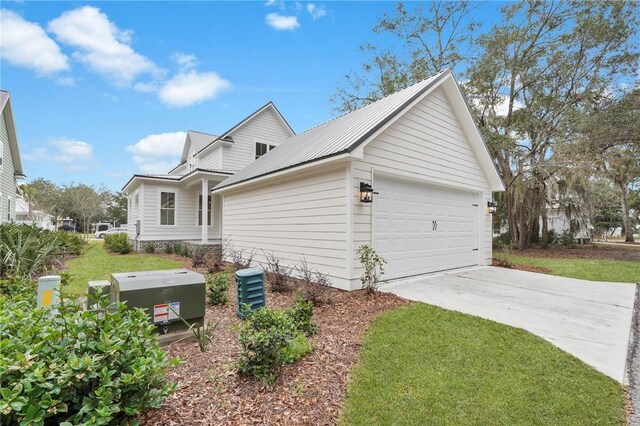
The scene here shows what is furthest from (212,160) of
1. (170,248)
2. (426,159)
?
(426,159)

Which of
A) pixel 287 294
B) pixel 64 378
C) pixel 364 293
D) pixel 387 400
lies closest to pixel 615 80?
pixel 364 293

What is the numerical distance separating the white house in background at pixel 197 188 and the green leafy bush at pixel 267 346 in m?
10.5

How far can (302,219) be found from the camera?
7469 millimetres

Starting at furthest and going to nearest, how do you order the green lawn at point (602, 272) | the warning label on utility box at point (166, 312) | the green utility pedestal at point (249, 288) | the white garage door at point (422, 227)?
1. the green lawn at point (602, 272)
2. the white garage door at point (422, 227)
3. the green utility pedestal at point (249, 288)
4. the warning label on utility box at point (166, 312)

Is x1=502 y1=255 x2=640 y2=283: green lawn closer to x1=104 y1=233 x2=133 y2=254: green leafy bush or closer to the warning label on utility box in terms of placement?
the warning label on utility box

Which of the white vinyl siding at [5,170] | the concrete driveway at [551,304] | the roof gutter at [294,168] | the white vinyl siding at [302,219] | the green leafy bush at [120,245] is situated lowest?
the concrete driveway at [551,304]

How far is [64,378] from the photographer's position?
1841 millimetres

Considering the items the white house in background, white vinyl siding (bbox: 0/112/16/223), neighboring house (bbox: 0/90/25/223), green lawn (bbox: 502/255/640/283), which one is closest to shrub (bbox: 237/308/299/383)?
green lawn (bbox: 502/255/640/283)

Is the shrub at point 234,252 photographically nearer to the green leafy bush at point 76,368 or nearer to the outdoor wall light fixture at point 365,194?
the outdoor wall light fixture at point 365,194

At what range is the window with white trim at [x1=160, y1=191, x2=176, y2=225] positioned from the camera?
50.4 ft

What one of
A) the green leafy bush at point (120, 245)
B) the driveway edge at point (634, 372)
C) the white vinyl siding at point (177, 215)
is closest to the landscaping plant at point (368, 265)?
the driveway edge at point (634, 372)

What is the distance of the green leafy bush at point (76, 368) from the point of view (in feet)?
5.80

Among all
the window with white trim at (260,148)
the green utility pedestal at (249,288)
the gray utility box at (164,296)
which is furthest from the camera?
the window with white trim at (260,148)

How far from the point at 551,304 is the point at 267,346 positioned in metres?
5.10
